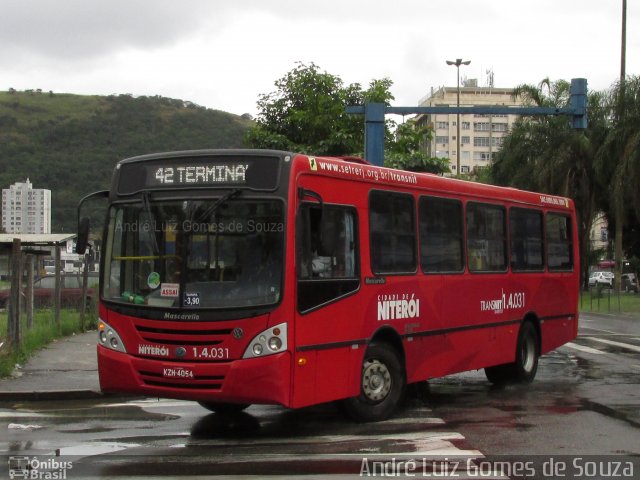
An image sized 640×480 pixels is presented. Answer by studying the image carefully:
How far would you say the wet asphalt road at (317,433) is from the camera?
7.57m

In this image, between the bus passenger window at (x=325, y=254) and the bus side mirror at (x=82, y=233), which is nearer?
the bus passenger window at (x=325, y=254)

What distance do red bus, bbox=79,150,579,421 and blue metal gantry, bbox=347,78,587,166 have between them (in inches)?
456

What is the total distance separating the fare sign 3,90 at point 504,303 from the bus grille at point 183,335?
4916 millimetres

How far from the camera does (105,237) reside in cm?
928

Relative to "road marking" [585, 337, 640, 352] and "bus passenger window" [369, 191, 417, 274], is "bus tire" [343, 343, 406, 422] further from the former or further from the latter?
"road marking" [585, 337, 640, 352]

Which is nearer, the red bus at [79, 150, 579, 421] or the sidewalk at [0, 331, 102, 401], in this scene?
the red bus at [79, 150, 579, 421]

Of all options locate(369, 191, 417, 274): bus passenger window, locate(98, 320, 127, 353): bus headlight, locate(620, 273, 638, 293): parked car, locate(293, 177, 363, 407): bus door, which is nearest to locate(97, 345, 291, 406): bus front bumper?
locate(98, 320, 127, 353): bus headlight

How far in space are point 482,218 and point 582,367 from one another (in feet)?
15.5

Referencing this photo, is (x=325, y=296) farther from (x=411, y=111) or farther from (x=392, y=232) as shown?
(x=411, y=111)

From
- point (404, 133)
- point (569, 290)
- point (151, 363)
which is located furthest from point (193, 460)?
point (404, 133)

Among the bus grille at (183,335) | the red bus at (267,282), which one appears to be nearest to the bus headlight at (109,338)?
the red bus at (267,282)

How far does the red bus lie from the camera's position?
8.30 metres

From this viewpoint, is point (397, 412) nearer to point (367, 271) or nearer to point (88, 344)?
point (367, 271)

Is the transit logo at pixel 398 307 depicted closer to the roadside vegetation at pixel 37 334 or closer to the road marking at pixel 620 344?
the roadside vegetation at pixel 37 334
